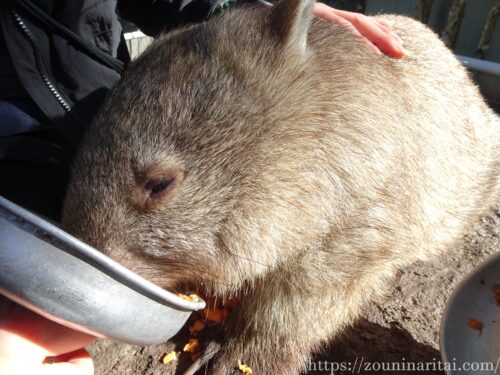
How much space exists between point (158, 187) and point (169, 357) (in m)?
0.90

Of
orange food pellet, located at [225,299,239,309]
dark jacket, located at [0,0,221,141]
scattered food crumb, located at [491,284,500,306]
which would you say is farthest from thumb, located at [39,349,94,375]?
scattered food crumb, located at [491,284,500,306]

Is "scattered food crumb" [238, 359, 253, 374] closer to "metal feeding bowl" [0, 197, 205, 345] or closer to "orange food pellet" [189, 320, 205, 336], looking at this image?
"orange food pellet" [189, 320, 205, 336]

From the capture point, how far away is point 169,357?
2.28 meters

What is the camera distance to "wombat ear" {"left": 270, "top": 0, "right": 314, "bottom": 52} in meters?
1.82

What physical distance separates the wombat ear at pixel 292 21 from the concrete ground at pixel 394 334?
1293 millimetres

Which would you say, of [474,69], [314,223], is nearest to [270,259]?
[314,223]

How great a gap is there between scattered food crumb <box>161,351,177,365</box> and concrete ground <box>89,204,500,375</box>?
0.7 inches

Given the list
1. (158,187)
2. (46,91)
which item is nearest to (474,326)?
(158,187)

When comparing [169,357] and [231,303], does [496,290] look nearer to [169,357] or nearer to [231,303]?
[231,303]

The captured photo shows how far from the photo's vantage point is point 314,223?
76.4 inches

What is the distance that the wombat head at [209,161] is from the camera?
1.73 metres

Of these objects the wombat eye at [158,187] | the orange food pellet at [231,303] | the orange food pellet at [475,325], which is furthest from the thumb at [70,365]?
the orange food pellet at [475,325]

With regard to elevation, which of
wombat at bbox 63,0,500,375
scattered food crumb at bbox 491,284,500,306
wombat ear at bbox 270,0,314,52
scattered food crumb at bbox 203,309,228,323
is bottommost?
scattered food crumb at bbox 203,309,228,323

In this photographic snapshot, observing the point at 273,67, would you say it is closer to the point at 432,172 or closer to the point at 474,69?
the point at 432,172
